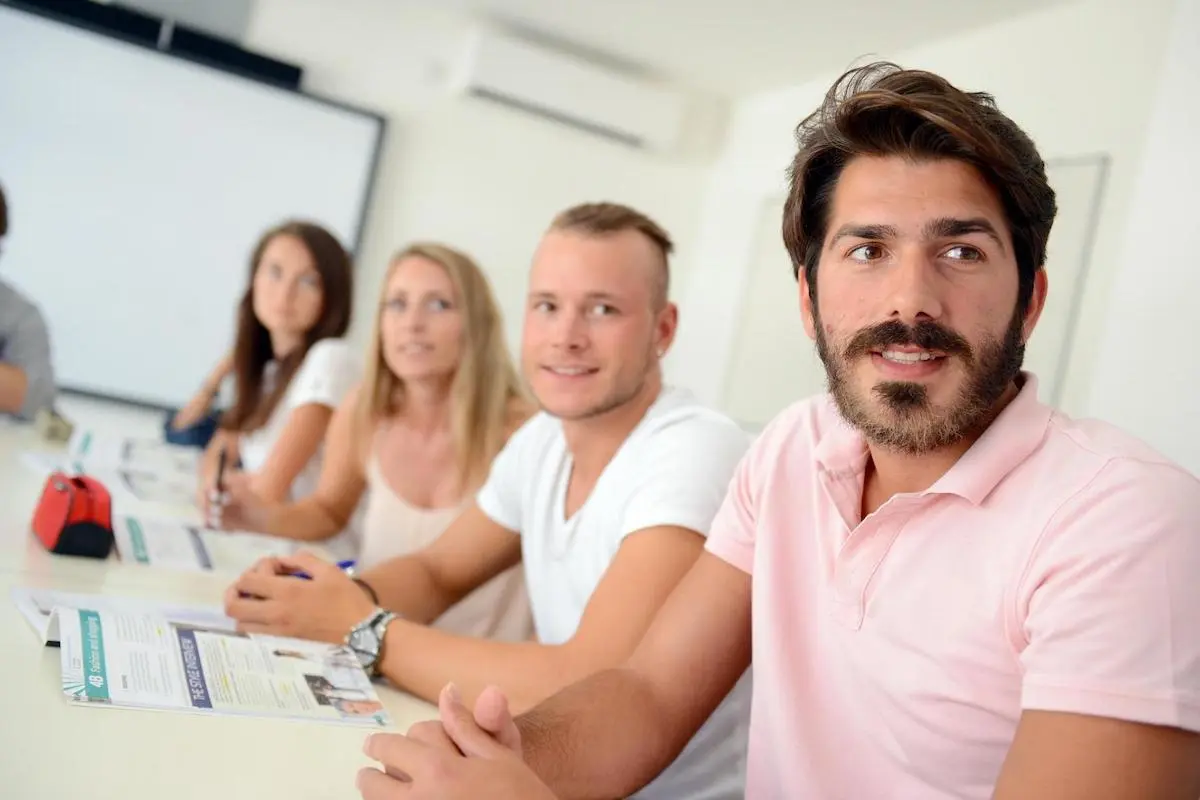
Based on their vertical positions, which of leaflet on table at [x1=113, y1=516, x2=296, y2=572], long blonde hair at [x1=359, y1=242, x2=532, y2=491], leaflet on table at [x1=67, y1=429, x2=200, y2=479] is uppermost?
long blonde hair at [x1=359, y1=242, x2=532, y2=491]

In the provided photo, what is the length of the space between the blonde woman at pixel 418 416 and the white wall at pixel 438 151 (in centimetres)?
227

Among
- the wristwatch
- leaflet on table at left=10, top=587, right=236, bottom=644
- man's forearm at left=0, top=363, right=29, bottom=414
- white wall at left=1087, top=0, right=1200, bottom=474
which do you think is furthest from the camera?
man's forearm at left=0, top=363, right=29, bottom=414

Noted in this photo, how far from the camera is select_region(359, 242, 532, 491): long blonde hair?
91.4 inches

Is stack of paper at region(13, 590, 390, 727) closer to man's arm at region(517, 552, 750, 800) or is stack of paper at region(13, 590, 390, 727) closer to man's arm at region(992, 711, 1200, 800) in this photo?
man's arm at region(517, 552, 750, 800)

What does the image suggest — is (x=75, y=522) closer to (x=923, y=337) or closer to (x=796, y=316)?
(x=923, y=337)

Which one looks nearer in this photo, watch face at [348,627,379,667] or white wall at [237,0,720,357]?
watch face at [348,627,379,667]

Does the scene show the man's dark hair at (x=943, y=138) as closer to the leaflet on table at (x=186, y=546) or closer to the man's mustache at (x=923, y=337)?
the man's mustache at (x=923, y=337)

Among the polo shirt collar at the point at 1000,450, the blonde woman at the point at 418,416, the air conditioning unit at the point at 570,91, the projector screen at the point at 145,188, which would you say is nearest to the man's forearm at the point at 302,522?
the blonde woman at the point at 418,416

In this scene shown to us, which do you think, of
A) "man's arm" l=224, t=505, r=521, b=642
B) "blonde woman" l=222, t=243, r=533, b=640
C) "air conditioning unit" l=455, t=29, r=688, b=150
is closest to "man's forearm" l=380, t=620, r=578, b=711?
"man's arm" l=224, t=505, r=521, b=642

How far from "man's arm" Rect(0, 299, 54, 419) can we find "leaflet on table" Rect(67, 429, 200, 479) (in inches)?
9.0

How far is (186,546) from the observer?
178 cm

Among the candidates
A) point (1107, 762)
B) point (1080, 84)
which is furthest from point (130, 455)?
point (1080, 84)

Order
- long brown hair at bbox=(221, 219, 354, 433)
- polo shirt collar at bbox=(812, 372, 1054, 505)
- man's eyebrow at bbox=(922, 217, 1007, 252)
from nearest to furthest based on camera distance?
polo shirt collar at bbox=(812, 372, 1054, 505) < man's eyebrow at bbox=(922, 217, 1007, 252) < long brown hair at bbox=(221, 219, 354, 433)

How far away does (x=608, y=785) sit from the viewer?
1066 millimetres
